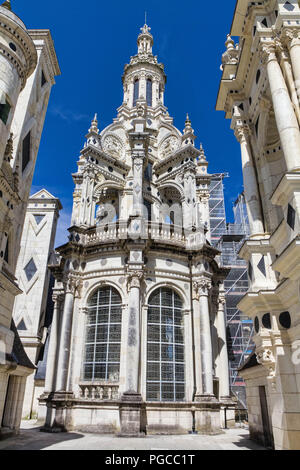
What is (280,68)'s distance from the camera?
8875mm

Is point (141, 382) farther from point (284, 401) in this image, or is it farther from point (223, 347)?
point (284, 401)

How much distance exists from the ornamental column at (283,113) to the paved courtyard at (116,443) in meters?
10.2

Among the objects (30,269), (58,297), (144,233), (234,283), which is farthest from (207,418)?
(30,269)

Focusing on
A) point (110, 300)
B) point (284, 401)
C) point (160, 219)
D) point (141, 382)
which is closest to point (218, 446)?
point (141, 382)

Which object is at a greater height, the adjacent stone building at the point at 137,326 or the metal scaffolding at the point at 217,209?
the metal scaffolding at the point at 217,209

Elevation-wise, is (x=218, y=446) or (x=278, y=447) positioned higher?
(x=278, y=447)

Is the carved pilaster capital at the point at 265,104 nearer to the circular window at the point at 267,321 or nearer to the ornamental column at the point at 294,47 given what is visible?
the ornamental column at the point at 294,47

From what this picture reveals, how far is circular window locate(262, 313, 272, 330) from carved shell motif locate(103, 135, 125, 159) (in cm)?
2381

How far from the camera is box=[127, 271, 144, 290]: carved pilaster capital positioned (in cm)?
1894

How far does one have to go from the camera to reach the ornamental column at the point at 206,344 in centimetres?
1834

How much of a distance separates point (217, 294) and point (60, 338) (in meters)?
11.4

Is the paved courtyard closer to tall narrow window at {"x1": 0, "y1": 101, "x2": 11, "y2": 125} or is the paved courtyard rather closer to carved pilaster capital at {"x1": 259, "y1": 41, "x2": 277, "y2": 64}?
tall narrow window at {"x1": 0, "y1": 101, "x2": 11, "y2": 125}

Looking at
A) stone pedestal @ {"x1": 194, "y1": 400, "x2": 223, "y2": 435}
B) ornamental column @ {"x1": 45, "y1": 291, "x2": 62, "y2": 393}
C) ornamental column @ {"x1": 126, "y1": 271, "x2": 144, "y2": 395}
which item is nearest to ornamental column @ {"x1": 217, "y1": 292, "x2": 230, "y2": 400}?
stone pedestal @ {"x1": 194, "y1": 400, "x2": 223, "y2": 435}

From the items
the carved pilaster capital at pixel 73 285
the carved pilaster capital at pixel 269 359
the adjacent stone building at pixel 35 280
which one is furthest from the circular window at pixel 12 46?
the adjacent stone building at pixel 35 280
